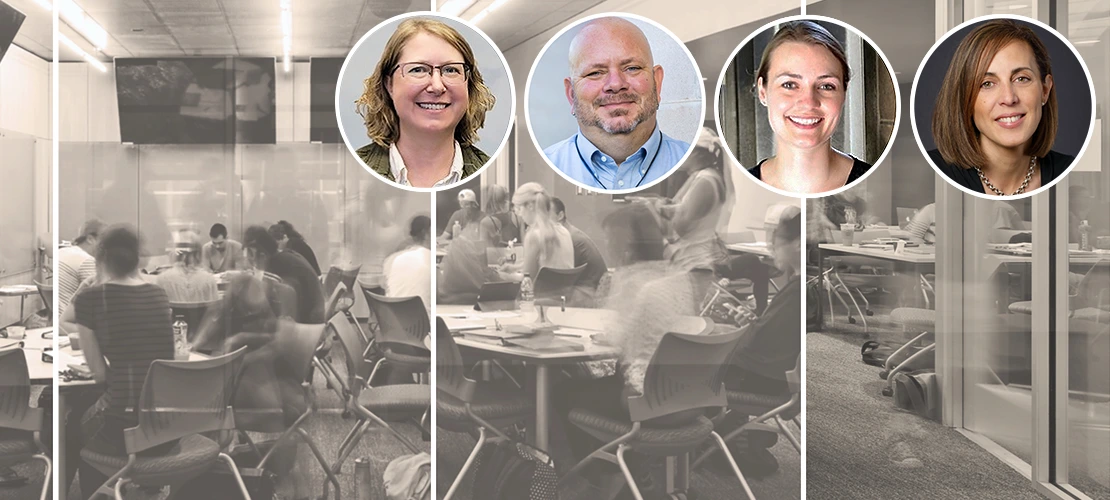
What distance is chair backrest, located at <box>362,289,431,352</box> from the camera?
4.02 metres

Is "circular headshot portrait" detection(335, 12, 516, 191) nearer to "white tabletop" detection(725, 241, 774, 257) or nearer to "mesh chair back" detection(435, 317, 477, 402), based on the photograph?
"mesh chair back" detection(435, 317, 477, 402)

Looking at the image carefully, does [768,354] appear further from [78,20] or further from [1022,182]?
[78,20]

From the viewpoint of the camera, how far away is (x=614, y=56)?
4.06 m

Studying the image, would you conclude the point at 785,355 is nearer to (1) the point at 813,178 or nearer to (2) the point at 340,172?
(1) the point at 813,178

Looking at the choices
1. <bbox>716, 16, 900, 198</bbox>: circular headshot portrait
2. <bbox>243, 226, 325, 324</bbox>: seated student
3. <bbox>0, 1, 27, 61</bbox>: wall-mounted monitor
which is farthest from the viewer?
<bbox>716, 16, 900, 198</bbox>: circular headshot portrait

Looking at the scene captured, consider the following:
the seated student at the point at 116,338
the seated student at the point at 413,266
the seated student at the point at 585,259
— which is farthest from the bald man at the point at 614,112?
the seated student at the point at 116,338

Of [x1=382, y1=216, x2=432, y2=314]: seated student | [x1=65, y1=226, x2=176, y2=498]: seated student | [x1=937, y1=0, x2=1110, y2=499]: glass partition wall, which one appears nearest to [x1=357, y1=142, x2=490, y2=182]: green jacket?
[x1=382, y1=216, x2=432, y2=314]: seated student

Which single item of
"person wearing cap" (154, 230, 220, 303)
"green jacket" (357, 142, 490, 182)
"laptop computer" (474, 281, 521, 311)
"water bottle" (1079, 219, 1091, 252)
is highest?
"green jacket" (357, 142, 490, 182)

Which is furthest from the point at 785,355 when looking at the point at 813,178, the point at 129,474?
the point at 129,474

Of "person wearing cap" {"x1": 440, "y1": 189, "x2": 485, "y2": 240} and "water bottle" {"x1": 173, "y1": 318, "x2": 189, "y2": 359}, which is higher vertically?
"person wearing cap" {"x1": 440, "y1": 189, "x2": 485, "y2": 240}

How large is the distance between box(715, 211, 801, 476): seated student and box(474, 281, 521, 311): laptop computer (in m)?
0.96

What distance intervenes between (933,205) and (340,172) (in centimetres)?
250

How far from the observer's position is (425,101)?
402 centimetres

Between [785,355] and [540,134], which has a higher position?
[540,134]
